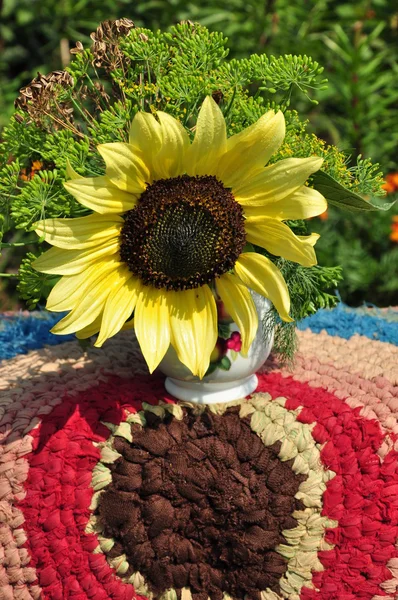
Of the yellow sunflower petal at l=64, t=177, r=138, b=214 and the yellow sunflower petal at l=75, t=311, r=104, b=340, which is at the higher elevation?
the yellow sunflower petal at l=64, t=177, r=138, b=214

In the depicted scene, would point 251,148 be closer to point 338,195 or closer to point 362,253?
point 338,195

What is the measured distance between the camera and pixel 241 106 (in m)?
0.94

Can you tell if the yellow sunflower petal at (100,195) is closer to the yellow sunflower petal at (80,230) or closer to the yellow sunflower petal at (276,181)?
the yellow sunflower petal at (80,230)

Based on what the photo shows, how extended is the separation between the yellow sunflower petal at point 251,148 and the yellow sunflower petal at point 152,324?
16cm

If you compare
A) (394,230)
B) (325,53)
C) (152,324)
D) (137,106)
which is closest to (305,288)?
(152,324)

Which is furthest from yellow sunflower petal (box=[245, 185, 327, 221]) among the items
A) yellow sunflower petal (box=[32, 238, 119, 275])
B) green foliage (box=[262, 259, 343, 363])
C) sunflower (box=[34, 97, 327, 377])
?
yellow sunflower petal (box=[32, 238, 119, 275])

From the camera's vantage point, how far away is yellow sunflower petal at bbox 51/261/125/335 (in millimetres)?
878

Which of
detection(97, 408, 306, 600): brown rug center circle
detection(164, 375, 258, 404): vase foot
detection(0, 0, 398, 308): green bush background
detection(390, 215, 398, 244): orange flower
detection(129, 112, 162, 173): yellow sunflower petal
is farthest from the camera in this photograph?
detection(0, 0, 398, 308): green bush background

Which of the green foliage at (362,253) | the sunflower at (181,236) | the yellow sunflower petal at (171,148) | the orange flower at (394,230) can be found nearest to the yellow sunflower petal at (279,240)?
the sunflower at (181,236)

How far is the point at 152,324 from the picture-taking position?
2.98ft

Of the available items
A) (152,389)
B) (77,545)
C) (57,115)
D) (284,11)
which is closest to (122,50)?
(57,115)

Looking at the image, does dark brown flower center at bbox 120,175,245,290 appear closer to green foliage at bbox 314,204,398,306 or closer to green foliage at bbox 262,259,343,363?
green foliage at bbox 262,259,343,363

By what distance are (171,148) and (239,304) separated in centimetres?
21

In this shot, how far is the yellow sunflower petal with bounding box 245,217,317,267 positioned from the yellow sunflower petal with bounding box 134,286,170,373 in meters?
0.13
